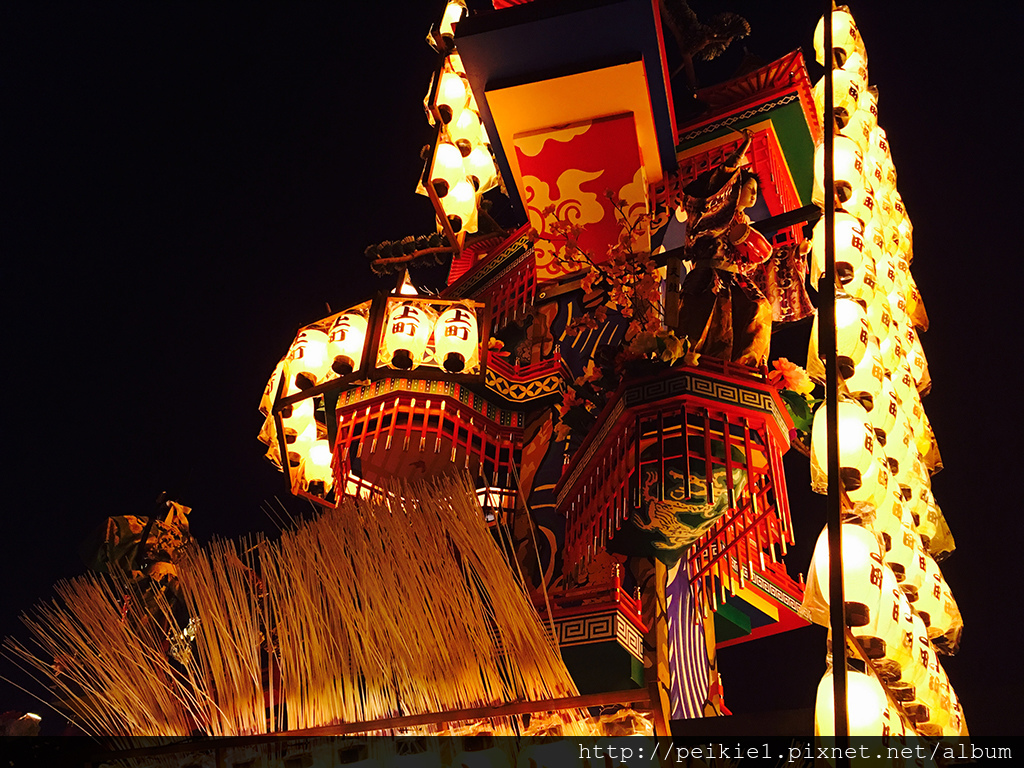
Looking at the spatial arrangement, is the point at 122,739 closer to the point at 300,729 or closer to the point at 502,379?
the point at 300,729

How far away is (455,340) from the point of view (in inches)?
225

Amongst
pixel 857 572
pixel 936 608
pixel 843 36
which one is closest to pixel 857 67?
pixel 843 36

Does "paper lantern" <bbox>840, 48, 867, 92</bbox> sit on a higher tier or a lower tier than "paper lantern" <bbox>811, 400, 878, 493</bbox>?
higher

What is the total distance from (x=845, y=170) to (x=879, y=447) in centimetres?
171

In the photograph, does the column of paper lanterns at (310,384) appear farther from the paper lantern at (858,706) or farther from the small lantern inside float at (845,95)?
the paper lantern at (858,706)

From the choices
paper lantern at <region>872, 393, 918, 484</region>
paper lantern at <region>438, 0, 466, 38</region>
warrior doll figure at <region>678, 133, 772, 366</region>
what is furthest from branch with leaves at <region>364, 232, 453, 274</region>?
paper lantern at <region>872, 393, 918, 484</region>

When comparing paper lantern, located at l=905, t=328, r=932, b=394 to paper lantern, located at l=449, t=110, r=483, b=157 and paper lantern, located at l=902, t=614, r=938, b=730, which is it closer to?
paper lantern, located at l=902, t=614, r=938, b=730

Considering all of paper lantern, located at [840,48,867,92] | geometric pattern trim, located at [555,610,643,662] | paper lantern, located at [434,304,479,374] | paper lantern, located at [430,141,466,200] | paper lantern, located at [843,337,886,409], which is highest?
paper lantern, located at [840,48,867,92]

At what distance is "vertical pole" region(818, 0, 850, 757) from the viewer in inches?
96.0

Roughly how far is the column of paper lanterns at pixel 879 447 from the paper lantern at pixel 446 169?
2.36 metres

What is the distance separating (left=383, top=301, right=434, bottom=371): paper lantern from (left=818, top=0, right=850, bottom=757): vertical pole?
2892 mm

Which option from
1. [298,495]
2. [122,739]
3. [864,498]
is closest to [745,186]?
[864,498]

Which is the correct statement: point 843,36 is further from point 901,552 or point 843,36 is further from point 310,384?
point 310,384

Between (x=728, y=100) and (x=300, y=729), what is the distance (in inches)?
212
